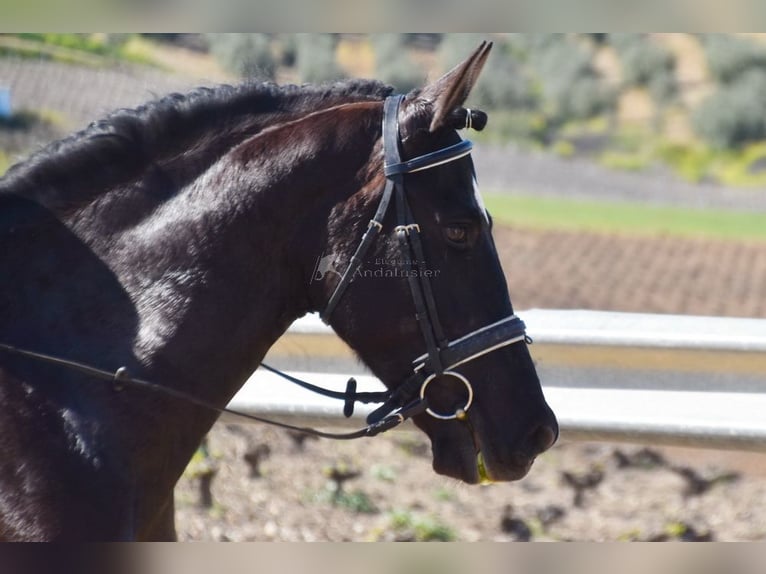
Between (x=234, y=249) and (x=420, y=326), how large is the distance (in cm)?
57

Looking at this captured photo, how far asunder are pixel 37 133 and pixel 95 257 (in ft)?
48.9

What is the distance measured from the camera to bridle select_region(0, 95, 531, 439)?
2826mm

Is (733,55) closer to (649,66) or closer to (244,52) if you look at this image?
(649,66)

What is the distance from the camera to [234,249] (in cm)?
290

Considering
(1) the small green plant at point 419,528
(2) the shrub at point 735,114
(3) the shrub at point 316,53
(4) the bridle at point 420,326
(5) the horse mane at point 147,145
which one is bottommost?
(2) the shrub at point 735,114

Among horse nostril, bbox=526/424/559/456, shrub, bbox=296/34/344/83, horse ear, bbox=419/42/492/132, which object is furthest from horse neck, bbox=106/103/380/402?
shrub, bbox=296/34/344/83

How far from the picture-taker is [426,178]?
2.88 metres

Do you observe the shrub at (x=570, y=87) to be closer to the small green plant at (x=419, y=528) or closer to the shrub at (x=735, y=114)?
the shrub at (x=735, y=114)

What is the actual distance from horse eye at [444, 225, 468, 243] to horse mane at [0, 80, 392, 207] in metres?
0.48

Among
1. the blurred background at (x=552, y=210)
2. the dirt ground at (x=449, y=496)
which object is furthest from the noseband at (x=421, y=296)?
the dirt ground at (x=449, y=496)

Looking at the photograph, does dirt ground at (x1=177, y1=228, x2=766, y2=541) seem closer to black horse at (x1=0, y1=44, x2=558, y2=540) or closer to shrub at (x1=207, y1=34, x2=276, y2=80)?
black horse at (x1=0, y1=44, x2=558, y2=540)

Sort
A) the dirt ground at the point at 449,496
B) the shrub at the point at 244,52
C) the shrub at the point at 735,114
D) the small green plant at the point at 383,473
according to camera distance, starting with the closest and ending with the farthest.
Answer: the shrub at the point at 244,52, the dirt ground at the point at 449,496, the small green plant at the point at 383,473, the shrub at the point at 735,114

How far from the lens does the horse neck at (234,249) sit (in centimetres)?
287

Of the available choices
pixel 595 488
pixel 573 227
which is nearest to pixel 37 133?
pixel 573 227
